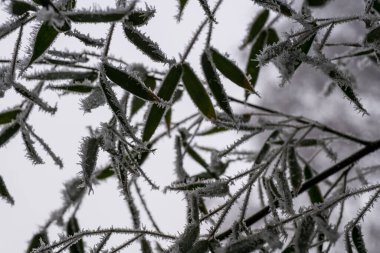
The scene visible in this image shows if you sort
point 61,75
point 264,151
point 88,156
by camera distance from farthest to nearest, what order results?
point 264,151 < point 61,75 < point 88,156

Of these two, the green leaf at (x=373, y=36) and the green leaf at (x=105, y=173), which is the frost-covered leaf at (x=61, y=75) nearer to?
the green leaf at (x=105, y=173)

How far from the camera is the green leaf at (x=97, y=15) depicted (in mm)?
526

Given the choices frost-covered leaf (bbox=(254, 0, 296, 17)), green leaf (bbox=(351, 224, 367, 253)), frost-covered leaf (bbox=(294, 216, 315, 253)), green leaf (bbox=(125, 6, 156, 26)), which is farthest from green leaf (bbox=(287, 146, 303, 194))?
green leaf (bbox=(125, 6, 156, 26))

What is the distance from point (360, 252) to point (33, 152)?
2.08 feet

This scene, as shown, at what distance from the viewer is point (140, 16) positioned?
2.16 ft

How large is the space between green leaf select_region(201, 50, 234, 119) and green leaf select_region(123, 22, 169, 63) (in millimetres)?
75

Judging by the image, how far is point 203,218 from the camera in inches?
29.9

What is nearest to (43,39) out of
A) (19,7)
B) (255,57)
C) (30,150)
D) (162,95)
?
(19,7)

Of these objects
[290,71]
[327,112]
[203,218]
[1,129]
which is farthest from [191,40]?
[327,112]

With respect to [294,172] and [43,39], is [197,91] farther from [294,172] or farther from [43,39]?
[294,172]

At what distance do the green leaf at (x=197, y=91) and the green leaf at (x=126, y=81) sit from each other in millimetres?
84

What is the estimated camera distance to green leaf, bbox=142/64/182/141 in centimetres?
71

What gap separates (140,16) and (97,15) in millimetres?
124

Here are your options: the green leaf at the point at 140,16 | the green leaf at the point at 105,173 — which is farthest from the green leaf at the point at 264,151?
the green leaf at the point at 140,16
